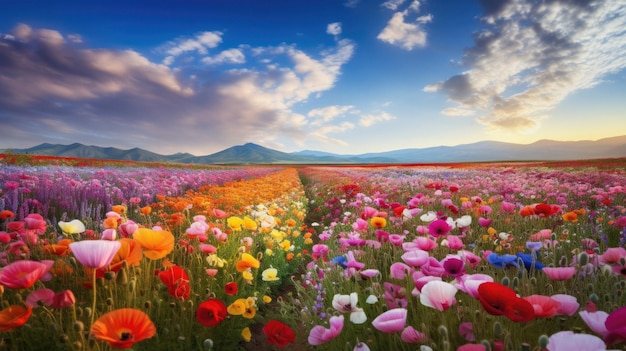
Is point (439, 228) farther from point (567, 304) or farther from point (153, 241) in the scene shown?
point (153, 241)

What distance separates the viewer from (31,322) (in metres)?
2.03

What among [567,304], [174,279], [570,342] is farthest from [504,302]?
[174,279]

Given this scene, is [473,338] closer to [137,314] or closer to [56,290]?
[137,314]

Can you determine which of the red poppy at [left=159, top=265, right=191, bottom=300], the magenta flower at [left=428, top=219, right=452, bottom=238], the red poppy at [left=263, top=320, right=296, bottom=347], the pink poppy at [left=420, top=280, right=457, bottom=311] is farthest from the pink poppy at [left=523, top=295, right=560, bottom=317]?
the red poppy at [left=159, top=265, right=191, bottom=300]

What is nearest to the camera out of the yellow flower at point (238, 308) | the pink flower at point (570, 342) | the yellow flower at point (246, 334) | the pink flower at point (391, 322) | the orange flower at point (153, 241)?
the pink flower at point (570, 342)

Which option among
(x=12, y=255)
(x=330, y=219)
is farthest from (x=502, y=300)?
(x=330, y=219)

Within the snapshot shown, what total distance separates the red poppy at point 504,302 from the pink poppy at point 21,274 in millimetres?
1914

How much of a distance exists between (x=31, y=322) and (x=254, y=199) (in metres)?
5.61

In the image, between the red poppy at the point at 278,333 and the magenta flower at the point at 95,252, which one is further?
the red poppy at the point at 278,333

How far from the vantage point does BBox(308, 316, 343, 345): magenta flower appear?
5.49 ft

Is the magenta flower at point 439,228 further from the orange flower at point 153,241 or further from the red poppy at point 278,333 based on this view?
the orange flower at point 153,241

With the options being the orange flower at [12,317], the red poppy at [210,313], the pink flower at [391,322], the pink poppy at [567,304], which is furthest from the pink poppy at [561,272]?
the orange flower at [12,317]

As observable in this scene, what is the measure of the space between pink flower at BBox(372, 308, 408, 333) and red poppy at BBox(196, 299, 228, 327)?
95cm

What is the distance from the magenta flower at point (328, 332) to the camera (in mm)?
1674
